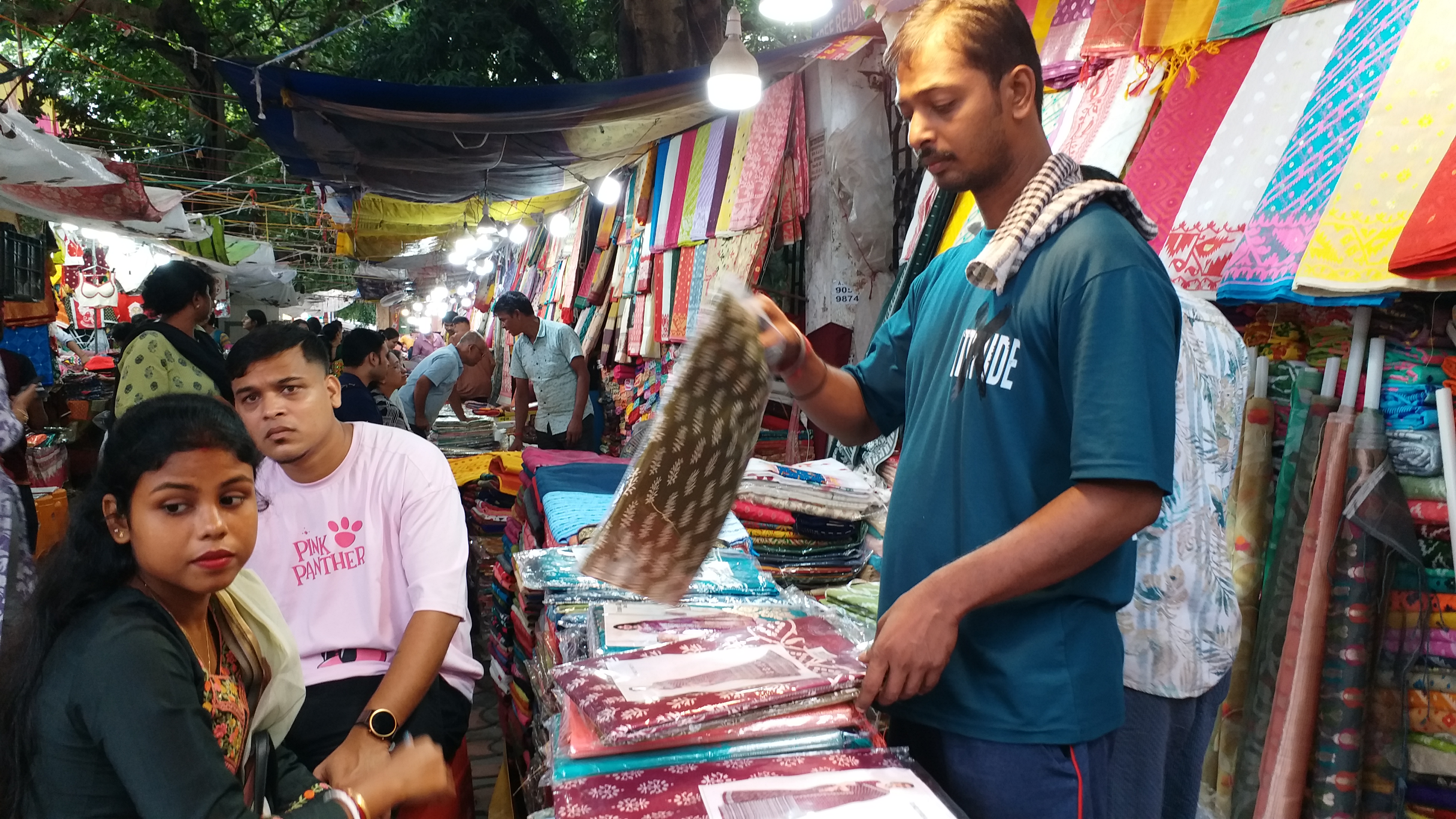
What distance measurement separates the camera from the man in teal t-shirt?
1.01 meters

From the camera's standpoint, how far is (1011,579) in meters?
1.02

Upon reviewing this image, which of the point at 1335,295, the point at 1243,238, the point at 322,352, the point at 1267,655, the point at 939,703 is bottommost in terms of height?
the point at 1267,655

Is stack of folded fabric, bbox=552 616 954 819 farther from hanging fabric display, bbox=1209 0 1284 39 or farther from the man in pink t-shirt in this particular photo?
hanging fabric display, bbox=1209 0 1284 39

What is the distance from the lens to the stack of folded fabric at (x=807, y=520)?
99.9 inches

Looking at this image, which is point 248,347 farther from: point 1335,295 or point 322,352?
point 1335,295

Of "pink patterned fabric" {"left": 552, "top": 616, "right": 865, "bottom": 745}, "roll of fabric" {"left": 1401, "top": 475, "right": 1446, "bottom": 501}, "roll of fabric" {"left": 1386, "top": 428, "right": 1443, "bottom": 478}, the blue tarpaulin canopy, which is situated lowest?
"pink patterned fabric" {"left": 552, "top": 616, "right": 865, "bottom": 745}

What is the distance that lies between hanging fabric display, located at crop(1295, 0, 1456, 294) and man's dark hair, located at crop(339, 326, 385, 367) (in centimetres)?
440

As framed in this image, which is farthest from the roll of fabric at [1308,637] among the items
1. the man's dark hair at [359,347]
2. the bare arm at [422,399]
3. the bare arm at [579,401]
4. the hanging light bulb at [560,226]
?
the hanging light bulb at [560,226]

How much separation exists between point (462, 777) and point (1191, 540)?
1918mm

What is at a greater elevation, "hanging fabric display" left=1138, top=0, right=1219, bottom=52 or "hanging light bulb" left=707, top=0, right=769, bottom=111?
"hanging light bulb" left=707, top=0, right=769, bottom=111

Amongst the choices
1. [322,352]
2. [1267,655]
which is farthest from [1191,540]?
[322,352]

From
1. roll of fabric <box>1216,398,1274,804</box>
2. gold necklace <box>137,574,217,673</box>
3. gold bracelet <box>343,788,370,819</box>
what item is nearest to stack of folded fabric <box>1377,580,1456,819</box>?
roll of fabric <box>1216,398,1274,804</box>

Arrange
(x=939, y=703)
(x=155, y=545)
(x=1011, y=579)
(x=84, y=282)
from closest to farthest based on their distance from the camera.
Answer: (x=1011, y=579) < (x=939, y=703) < (x=155, y=545) < (x=84, y=282)

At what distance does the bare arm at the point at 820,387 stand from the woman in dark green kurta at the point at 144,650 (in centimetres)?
91
